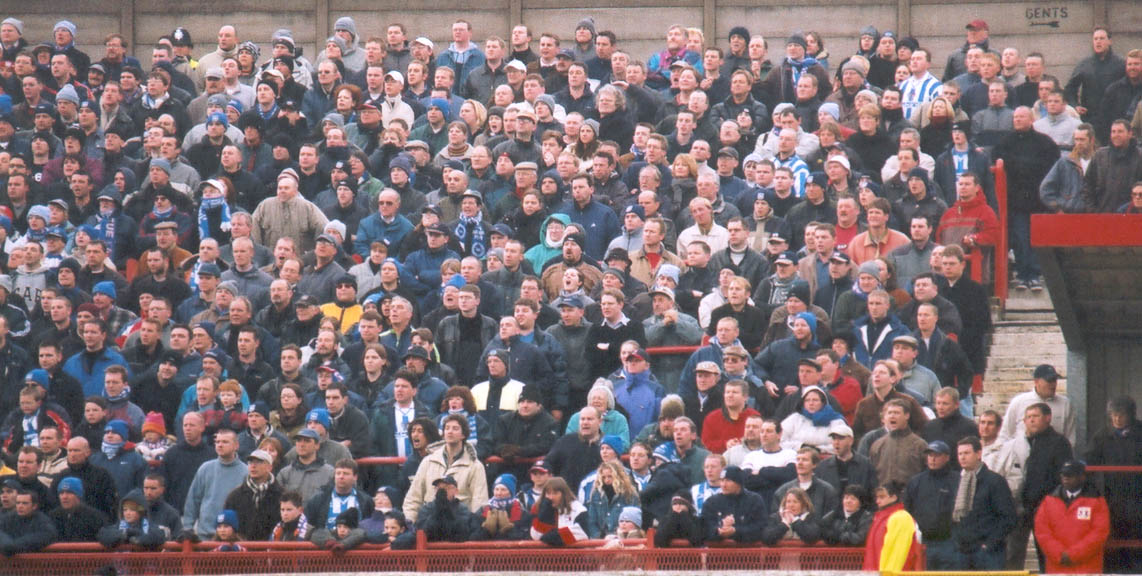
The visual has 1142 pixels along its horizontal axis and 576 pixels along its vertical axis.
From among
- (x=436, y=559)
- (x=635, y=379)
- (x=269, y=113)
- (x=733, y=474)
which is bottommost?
(x=436, y=559)

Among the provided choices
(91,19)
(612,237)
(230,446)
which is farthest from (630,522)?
(91,19)

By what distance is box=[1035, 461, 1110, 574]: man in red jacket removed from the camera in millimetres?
14836

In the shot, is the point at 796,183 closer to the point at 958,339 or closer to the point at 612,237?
the point at 612,237

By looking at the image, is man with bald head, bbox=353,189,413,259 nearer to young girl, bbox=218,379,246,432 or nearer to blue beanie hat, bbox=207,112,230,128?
blue beanie hat, bbox=207,112,230,128

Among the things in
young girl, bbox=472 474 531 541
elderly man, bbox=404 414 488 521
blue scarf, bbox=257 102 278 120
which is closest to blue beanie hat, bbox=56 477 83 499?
elderly man, bbox=404 414 488 521

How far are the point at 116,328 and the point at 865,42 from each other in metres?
8.72

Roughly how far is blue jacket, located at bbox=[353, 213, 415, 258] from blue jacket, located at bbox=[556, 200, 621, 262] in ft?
5.20

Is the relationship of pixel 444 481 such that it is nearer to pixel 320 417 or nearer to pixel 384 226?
pixel 320 417

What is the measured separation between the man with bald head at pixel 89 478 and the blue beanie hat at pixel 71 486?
0.51ft

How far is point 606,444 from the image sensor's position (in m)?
16.0

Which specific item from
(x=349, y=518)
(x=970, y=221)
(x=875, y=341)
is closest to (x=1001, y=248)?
(x=970, y=221)

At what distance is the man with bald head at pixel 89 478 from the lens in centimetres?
1672

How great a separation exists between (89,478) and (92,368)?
2023 mm

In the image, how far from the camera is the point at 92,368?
61.1ft
